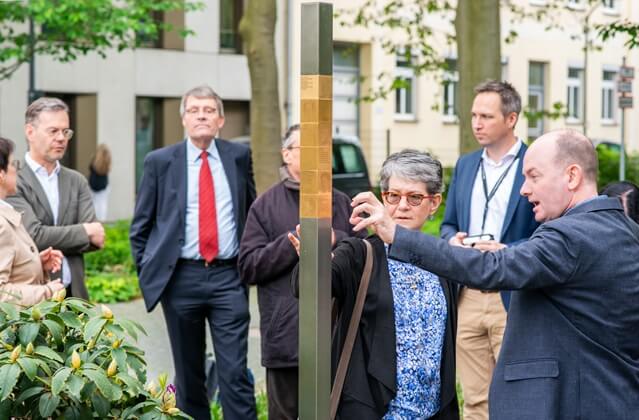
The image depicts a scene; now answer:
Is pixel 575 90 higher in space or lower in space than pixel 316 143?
higher

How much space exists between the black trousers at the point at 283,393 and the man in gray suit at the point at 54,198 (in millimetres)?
1216

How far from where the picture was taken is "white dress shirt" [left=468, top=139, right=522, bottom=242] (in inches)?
261

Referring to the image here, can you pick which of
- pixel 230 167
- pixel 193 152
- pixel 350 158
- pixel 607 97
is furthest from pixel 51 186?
pixel 607 97

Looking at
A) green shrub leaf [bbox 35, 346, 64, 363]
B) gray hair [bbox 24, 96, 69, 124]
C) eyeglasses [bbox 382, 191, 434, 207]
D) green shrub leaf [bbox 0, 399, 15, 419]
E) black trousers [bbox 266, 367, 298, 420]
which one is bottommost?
black trousers [bbox 266, 367, 298, 420]

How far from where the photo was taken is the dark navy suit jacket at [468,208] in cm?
653

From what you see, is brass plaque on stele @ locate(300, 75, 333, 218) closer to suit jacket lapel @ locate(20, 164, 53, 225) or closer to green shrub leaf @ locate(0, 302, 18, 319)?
green shrub leaf @ locate(0, 302, 18, 319)

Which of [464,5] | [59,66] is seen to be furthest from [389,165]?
[59,66]

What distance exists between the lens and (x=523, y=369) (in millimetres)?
3951

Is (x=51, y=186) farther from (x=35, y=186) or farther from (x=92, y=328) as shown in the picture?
(x=92, y=328)

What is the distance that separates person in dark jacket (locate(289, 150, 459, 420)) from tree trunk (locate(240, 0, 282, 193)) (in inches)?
424

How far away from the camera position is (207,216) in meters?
7.11

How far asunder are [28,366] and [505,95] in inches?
Result: 137

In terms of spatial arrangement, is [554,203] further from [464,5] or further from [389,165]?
[464,5]

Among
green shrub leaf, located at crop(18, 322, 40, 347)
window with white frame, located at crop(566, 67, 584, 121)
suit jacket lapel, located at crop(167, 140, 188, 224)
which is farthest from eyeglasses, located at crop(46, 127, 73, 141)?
window with white frame, located at crop(566, 67, 584, 121)
